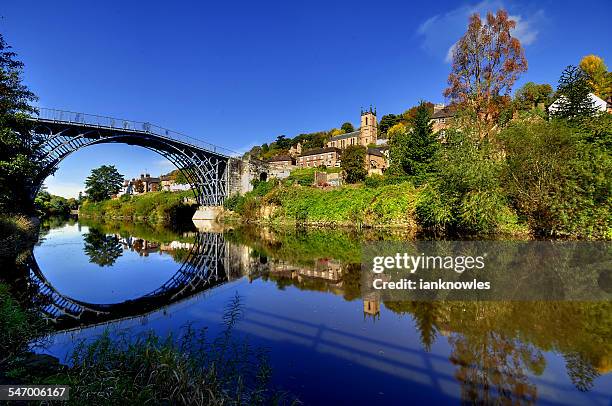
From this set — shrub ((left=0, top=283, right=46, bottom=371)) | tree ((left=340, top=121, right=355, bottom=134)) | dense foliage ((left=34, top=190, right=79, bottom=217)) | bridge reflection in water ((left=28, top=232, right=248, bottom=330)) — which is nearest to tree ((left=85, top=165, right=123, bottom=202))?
dense foliage ((left=34, top=190, right=79, bottom=217))

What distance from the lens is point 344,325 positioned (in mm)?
8242

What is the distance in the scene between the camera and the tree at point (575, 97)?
33897 millimetres

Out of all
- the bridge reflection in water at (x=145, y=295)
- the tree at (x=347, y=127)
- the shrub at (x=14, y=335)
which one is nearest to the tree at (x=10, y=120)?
the bridge reflection in water at (x=145, y=295)

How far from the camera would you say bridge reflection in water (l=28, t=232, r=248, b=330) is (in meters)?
9.36

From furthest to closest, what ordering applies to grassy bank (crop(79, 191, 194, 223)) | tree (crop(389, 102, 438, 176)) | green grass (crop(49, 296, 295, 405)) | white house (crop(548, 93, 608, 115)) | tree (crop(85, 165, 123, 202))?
tree (crop(85, 165, 123, 202)), grassy bank (crop(79, 191, 194, 223)), tree (crop(389, 102, 438, 176)), white house (crop(548, 93, 608, 115)), green grass (crop(49, 296, 295, 405))

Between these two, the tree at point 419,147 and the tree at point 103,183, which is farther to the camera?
the tree at point 103,183

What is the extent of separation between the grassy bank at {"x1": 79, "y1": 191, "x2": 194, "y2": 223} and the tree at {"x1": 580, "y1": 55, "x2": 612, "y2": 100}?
7456 centimetres

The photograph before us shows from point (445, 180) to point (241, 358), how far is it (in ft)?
64.3

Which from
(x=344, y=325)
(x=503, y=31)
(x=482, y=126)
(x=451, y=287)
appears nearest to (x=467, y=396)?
(x=344, y=325)

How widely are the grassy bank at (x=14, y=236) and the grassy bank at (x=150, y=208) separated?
123 ft

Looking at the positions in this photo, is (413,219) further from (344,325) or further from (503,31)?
(344,325)

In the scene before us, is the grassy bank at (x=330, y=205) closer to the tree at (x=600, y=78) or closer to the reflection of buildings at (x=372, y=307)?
the reflection of buildings at (x=372, y=307)

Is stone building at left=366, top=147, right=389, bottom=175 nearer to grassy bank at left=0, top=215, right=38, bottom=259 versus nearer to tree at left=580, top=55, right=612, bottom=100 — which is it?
tree at left=580, top=55, right=612, bottom=100

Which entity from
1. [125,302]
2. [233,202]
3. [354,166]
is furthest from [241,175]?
[125,302]
